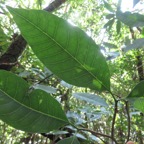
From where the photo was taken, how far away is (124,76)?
3.23 m

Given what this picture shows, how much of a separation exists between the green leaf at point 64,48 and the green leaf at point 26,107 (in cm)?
6

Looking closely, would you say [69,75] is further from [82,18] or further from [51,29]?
[82,18]

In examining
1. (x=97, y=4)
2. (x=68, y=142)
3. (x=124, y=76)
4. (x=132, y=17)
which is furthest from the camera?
(x=97, y=4)

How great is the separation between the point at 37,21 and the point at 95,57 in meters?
0.11

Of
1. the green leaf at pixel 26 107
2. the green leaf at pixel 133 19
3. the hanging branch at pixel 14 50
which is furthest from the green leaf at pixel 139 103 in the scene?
the hanging branch at pixel 14 50

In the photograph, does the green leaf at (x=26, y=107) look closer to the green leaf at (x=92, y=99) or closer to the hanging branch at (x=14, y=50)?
the green leaf at (x=92, y=99)

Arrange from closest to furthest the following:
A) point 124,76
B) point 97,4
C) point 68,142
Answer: point 68,142 → point 124,76 → point 97,4

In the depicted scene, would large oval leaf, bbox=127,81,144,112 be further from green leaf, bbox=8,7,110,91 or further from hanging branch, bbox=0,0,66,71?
hanging branch, bbox=0,0,66,71

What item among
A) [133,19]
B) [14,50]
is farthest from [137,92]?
[14,50]

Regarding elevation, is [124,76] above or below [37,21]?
above

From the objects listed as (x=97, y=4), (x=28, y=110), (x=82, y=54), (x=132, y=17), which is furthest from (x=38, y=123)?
(x=97, y=4)

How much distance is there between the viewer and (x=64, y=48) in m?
0.41

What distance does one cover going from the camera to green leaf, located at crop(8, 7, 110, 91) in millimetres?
384

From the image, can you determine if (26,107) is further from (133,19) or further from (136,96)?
(133,19)
